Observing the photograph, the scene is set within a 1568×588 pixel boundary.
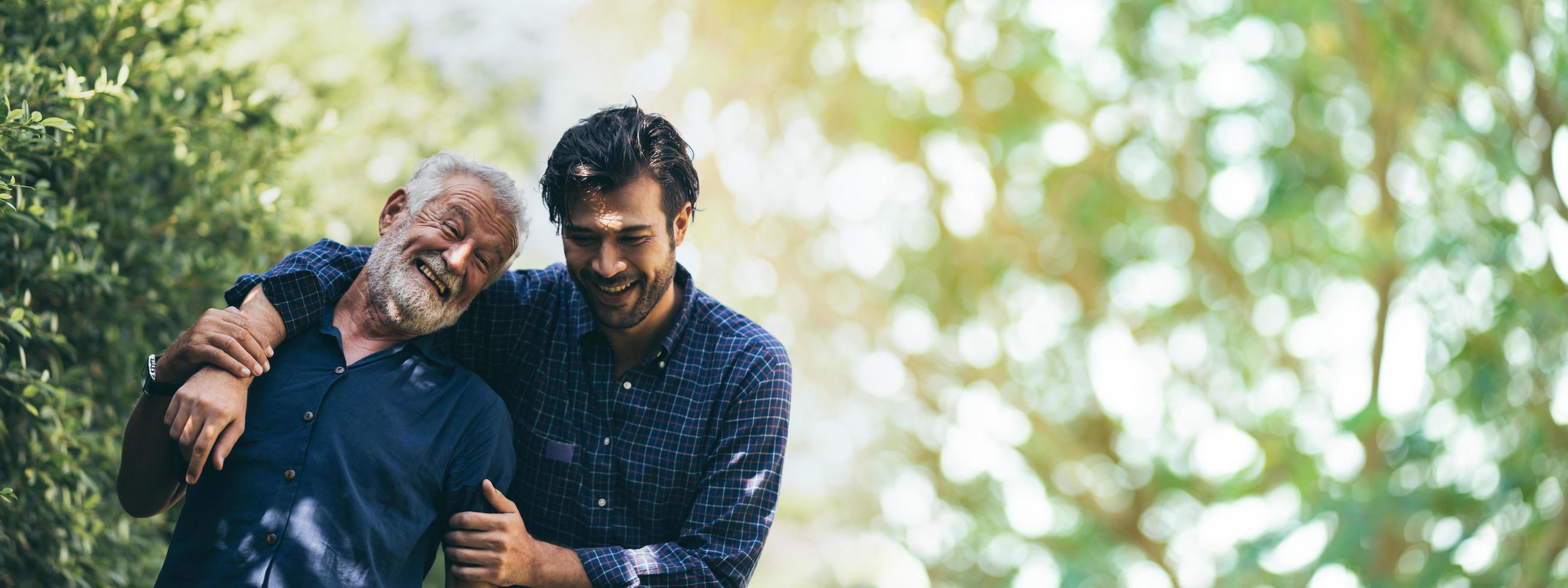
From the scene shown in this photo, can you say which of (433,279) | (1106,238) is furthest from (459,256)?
(1106,238)

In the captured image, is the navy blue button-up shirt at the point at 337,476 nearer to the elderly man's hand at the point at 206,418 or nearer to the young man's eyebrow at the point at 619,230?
the elderly man's hand at the point at 206,418

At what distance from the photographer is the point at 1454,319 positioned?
20.6 ft

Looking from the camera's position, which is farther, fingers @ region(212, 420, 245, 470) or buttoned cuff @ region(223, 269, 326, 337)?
buttoned cuff @ region(223, 269, 326, 337)

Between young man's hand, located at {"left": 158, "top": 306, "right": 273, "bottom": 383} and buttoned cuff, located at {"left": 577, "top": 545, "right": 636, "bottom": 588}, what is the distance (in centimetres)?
73

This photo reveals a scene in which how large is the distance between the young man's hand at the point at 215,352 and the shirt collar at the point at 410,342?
0.53 ft

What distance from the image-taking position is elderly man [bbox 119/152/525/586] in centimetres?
216

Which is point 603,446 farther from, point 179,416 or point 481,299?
point 179,416

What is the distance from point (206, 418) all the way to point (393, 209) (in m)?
0.61

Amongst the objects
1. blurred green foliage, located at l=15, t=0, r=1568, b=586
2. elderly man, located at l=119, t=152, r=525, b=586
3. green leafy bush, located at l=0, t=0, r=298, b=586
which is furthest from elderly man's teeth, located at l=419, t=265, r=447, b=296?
blurred green foliage, located at l=15, t=0, r=1568, b=586

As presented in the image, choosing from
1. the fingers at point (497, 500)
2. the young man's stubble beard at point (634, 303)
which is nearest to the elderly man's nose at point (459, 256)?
the young man's stubble beard at point (634, 303)

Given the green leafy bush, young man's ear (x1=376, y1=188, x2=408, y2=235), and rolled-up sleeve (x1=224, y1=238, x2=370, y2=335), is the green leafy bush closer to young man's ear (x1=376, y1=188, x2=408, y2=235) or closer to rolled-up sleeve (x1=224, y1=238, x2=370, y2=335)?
rolled-up sleeve (x1=224, y1=238, x2=370, y2=335)

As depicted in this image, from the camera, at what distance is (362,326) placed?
7.99ft

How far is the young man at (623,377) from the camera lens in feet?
7.91

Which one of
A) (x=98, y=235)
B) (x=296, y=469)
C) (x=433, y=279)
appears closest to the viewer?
(x=296, y=469)
